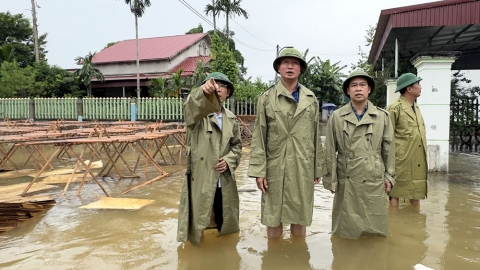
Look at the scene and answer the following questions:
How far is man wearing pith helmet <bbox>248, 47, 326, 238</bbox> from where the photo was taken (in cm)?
306

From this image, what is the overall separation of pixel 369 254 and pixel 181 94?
51.9 feet

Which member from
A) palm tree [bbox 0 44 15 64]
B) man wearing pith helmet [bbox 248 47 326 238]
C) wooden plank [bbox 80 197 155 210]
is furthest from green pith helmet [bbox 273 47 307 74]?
palm tree [bbox 0 44 15 64]

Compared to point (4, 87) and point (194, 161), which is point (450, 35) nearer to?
point (194, 161)

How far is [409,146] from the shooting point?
4348 millimetres

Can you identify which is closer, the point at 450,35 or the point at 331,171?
the point at 331,171

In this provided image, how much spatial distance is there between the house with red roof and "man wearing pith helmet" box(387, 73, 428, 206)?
16809 millimetres

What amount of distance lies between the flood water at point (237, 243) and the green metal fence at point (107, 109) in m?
12.0

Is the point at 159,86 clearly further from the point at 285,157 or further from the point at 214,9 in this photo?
the point at 285,157

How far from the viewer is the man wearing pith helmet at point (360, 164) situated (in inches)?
126

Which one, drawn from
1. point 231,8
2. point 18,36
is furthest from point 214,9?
point 18,36

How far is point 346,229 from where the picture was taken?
3.26 meters

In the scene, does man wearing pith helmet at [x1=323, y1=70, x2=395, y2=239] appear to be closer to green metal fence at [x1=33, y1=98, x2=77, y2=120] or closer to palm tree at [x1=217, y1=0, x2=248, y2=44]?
green metal fence at [x1=33, y1=98, x2=77, y2=120]

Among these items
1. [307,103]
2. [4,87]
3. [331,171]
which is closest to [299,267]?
[331,171]

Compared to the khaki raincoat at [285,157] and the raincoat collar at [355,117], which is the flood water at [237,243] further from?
the raincoat collar at [355,117]
